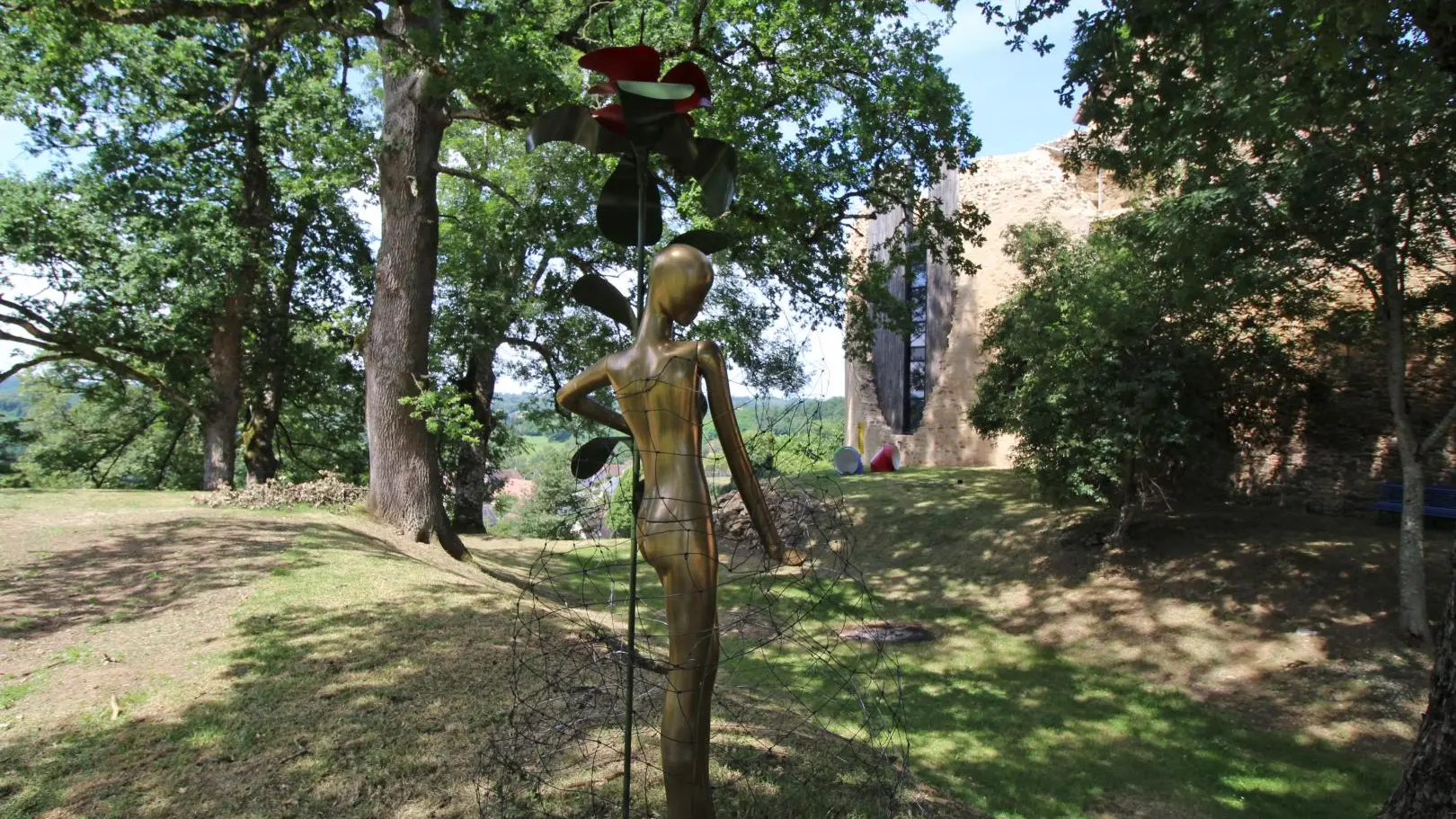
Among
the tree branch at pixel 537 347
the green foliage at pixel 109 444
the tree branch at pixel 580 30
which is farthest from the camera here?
the green foliage at pixel 109 444

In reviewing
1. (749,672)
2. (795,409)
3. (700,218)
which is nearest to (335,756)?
(795,409)

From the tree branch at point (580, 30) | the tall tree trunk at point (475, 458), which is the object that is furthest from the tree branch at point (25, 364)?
the tree branch at point (580, 30)

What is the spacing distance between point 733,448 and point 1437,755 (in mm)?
3531

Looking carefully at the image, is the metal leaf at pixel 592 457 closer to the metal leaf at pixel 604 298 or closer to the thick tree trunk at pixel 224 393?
the metal leaf at pixel 604 298

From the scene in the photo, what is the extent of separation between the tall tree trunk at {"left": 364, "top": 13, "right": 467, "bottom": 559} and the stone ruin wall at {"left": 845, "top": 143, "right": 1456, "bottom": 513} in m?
6.64

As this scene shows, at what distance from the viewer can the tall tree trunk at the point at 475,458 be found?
52.5 ft

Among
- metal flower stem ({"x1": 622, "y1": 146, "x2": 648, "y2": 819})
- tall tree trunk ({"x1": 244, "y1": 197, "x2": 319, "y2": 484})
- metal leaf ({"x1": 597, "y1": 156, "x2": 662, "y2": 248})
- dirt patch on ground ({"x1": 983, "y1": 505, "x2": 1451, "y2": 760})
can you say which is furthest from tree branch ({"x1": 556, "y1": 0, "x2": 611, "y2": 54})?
dirt patch on ground ({"x1": 983, "y1": 505, "x2": 1451, "y2": 760})

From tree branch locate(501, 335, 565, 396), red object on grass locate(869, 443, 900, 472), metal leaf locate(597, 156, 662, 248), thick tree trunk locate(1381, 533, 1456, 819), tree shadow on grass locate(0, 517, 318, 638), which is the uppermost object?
tree branch locate(501, 335, 565, 396)

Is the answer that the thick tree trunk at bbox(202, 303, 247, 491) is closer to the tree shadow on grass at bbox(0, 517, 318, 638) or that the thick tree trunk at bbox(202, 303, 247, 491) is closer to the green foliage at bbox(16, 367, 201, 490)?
A: the green foliage at bbox(16, 367, 201, 490)

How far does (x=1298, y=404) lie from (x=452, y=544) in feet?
36.7

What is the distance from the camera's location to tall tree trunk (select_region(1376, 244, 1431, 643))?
7.67 meters

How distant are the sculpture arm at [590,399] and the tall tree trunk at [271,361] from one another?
41.4ft

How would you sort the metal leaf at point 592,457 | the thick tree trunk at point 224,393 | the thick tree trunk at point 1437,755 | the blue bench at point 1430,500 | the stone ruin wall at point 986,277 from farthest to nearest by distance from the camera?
the stone ruin wall at point 986,277 < the thick tree trunk at point 224,393 < the blue bench at point 1430,500 < the thick tree trunk at point 1437,755 < the metal leaf at point 592,457

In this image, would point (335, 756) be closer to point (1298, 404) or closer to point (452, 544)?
point (452, 544)
